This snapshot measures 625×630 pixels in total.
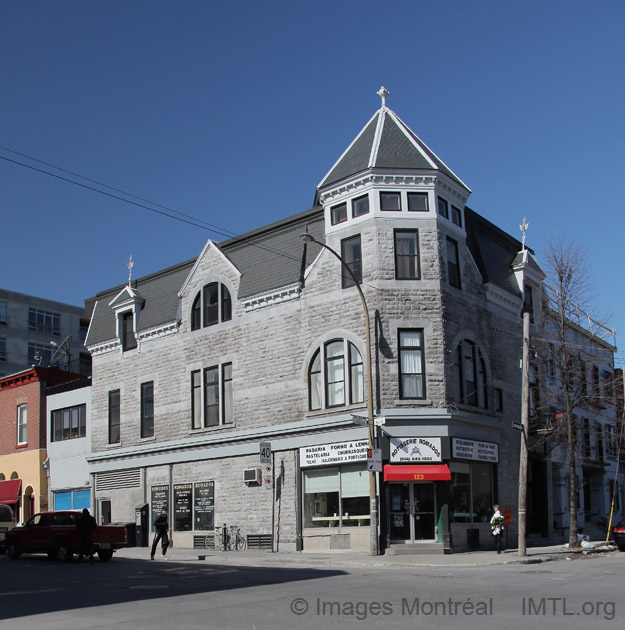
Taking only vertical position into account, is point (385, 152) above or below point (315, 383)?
above

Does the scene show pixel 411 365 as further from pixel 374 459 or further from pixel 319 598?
pixel 319 598

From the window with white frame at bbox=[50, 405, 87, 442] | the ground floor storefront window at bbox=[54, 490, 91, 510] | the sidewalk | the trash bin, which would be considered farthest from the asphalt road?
the window with white frame at bbox=[50, 405, 87, 442]

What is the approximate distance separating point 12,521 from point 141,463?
5.68 metres

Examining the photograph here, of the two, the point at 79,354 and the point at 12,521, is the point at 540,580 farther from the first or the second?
the point at 79,354

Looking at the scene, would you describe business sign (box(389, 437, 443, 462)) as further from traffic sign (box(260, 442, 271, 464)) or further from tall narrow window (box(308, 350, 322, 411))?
traffic sign (box(260, 442, 271, 464))

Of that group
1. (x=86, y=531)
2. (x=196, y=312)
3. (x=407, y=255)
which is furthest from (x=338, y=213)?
(x=86, y=531)

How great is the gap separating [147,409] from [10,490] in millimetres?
11296

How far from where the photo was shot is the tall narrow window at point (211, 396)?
32094mm

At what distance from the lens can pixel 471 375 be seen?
2902 centimetres

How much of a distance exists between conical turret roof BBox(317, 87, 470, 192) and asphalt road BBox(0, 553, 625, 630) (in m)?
14.2

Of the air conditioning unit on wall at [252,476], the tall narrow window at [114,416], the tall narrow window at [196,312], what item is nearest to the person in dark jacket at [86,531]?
the air conditioning unit on wall at [252,476]

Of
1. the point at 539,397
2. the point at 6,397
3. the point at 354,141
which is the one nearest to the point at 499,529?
the point at 539,397

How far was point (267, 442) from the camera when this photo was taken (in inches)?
1137

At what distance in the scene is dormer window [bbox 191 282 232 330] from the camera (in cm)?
3247
